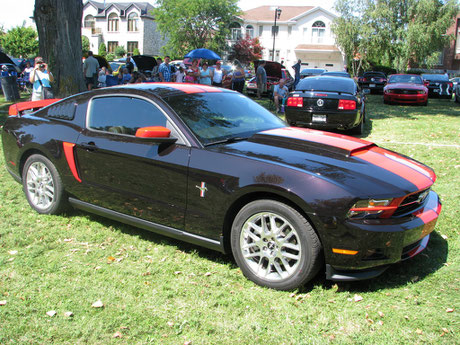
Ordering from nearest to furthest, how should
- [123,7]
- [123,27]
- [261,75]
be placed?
[261,75] < [123,27] < [123,7]

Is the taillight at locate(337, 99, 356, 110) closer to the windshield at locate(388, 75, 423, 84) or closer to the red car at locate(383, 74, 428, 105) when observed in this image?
the red car at locate(383, 74, 428, 105)

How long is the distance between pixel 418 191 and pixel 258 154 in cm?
125

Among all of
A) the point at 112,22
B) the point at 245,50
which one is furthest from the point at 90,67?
the point at 112,22

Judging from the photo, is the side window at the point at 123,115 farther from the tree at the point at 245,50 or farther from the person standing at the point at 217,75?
the tree at the point at 245,50

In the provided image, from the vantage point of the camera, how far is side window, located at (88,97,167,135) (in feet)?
12.7

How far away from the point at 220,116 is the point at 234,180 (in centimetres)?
99

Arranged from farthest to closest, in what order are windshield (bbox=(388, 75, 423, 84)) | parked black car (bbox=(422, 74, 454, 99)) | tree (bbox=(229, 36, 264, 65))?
1. tree (bbox=(229, 36, 264, 65))
2. parked black car (bbox=(422, 74, 454, 99))
3. windshield (bbox=(388, 75, 423, 84))

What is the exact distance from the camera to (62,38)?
1087 centimetres

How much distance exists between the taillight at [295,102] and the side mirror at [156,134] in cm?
629

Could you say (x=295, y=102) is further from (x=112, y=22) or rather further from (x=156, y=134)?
(x=112, y=22)

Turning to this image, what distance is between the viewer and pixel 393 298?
10.2 feet

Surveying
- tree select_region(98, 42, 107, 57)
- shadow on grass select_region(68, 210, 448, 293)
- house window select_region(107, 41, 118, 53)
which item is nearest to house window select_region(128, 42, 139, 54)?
house window select_region(107, 41, 118, 53)

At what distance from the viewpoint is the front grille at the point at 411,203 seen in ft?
10.1

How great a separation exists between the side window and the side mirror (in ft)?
0.63
